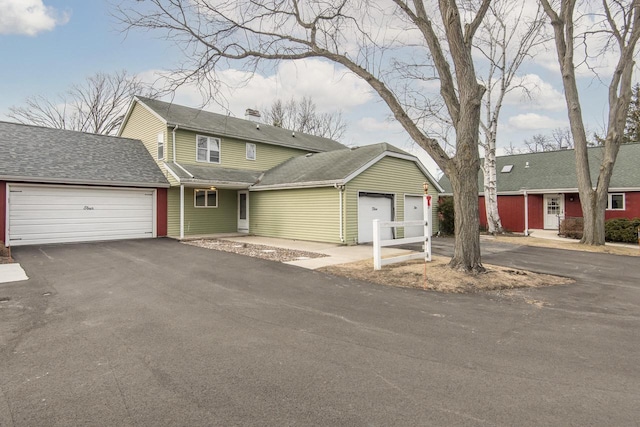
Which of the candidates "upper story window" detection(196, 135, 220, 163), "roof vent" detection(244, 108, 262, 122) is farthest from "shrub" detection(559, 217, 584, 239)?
"roof vent" detection(244, 108, 262, 122)

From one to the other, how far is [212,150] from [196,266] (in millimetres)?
10382

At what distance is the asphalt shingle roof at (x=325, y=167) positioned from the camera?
14.0m

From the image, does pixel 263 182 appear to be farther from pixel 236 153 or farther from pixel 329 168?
pixel 329 168

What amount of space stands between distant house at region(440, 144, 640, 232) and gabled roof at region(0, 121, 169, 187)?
20569mm

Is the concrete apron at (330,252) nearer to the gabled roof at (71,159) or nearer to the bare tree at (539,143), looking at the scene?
the gabled roof at (71,159)

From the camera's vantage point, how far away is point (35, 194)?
1280cm

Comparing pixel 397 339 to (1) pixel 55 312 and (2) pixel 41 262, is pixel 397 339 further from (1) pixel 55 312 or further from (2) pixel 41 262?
(2) pixel 41 262

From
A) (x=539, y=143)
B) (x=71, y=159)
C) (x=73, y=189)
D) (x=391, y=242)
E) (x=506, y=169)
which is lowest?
(x=391, y=242)

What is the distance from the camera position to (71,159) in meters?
14.3

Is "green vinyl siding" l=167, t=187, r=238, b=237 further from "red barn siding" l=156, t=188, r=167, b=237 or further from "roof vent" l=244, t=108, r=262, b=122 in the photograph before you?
"roof vent" l=244, t=108, r=262, b=122

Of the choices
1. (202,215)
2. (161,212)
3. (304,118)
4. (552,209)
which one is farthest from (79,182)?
(304,118)

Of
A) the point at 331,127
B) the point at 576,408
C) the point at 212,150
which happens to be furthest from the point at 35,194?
the point at 331,127

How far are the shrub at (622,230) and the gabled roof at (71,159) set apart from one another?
68.7 ft

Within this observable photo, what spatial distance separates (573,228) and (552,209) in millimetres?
4634
